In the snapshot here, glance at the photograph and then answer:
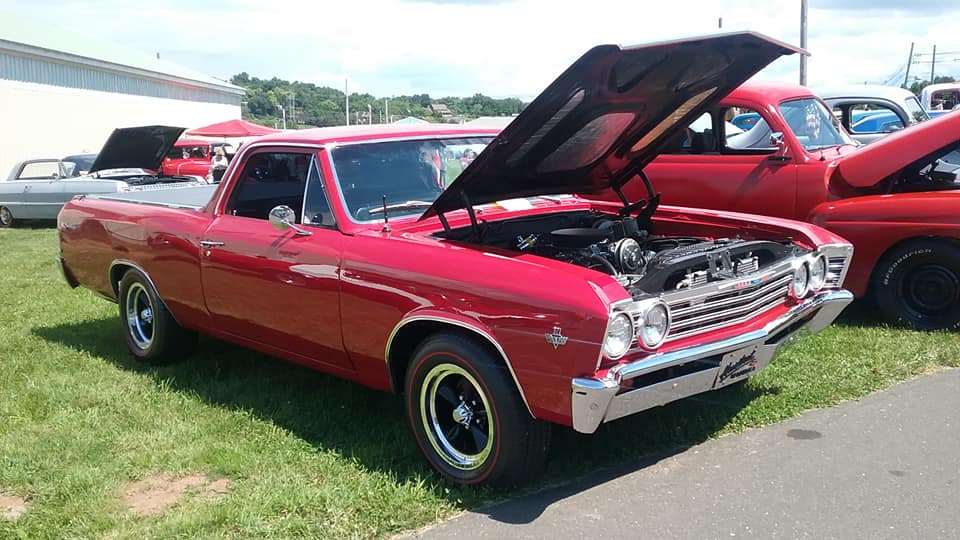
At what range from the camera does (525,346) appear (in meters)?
3.48

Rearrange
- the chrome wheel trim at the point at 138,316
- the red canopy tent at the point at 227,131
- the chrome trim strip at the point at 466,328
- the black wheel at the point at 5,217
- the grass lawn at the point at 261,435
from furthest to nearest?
the red canopy tent at the point at 227,131, the black wheel at the point at 5,217, the chrome wheel trim at the point at 138,316, the grass lawn at the point at 261,435, the chrome trim strip at the point at 466,328

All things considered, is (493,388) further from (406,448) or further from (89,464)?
(89,464)

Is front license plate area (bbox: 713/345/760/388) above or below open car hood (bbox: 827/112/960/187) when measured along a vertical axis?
below

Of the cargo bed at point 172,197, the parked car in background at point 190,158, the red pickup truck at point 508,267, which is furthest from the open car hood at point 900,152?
the parked car in background at point 190,158

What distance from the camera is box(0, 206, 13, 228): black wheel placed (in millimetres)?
16016

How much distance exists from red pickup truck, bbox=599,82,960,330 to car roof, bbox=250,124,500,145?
4.52 ft

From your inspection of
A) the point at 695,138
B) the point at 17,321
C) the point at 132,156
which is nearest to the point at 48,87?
the point at 132,156

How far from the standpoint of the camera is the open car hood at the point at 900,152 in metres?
6.20

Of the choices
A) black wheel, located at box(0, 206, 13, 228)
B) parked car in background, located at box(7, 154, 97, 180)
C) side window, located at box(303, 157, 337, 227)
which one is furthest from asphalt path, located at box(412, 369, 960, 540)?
black wheel, located at box(0, 206, 13, 228)

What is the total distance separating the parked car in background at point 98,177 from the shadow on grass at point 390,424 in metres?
7.05

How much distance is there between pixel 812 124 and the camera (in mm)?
7461

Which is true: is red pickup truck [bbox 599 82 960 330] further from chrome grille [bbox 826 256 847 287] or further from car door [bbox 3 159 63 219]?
car door [bbox 3 159 63 219]

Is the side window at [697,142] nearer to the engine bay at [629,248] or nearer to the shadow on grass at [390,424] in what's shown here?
the engine bay at [629,248]

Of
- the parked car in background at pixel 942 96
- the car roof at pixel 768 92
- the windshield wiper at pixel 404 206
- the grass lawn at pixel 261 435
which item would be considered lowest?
the grass lawn at pixel 261 435
